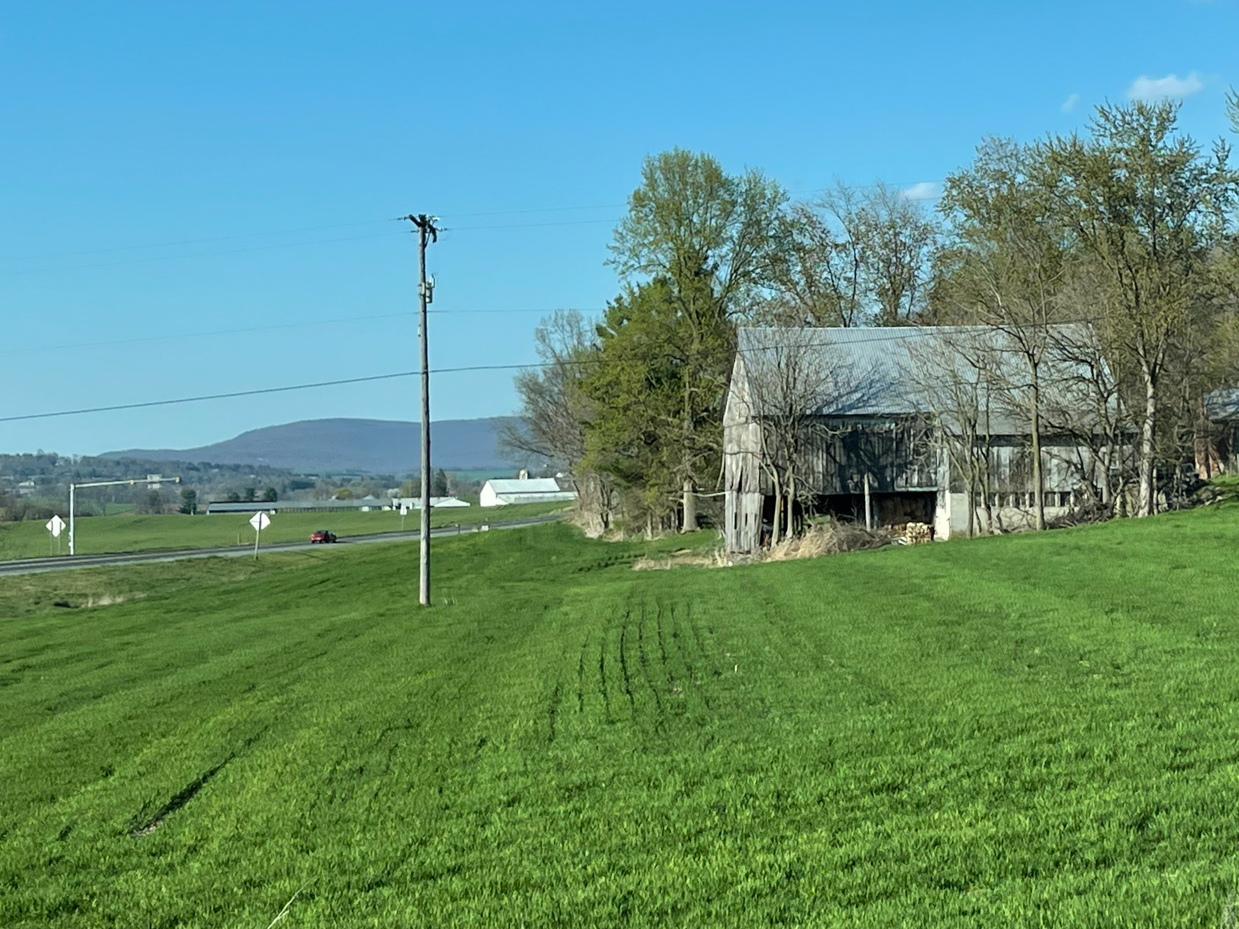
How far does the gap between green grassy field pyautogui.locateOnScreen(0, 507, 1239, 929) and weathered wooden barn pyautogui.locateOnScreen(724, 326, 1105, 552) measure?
18.4 metres

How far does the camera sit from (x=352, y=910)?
7.42 meters

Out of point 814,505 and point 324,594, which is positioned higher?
point 814,505

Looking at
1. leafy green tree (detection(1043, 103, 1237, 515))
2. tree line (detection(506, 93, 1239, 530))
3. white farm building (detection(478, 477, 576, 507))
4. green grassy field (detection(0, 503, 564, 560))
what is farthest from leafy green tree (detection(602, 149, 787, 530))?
white farm building (detection(478, 477, 576, 507))

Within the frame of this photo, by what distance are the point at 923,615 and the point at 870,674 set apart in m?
4.98

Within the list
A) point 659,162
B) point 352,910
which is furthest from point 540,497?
point 352,910

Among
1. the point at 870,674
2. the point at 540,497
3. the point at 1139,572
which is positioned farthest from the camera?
the point at 540,497

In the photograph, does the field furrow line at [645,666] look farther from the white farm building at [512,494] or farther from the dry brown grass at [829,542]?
the white farm building at [512,494]

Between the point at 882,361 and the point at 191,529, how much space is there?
88537 millimetres

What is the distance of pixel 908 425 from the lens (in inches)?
1640

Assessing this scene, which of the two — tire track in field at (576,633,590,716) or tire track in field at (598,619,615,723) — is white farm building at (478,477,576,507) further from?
tire track in field at (576,633,590,716)

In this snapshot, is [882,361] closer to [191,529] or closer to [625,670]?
[625,670]

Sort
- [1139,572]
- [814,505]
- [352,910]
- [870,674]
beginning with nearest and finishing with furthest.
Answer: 1. [352,910]
2. [870,674]
3. [1139,572]
4. [814,505]

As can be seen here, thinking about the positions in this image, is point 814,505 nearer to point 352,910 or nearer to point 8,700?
point 8,700

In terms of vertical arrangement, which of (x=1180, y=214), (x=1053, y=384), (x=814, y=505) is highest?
(x=1180, y=214)
